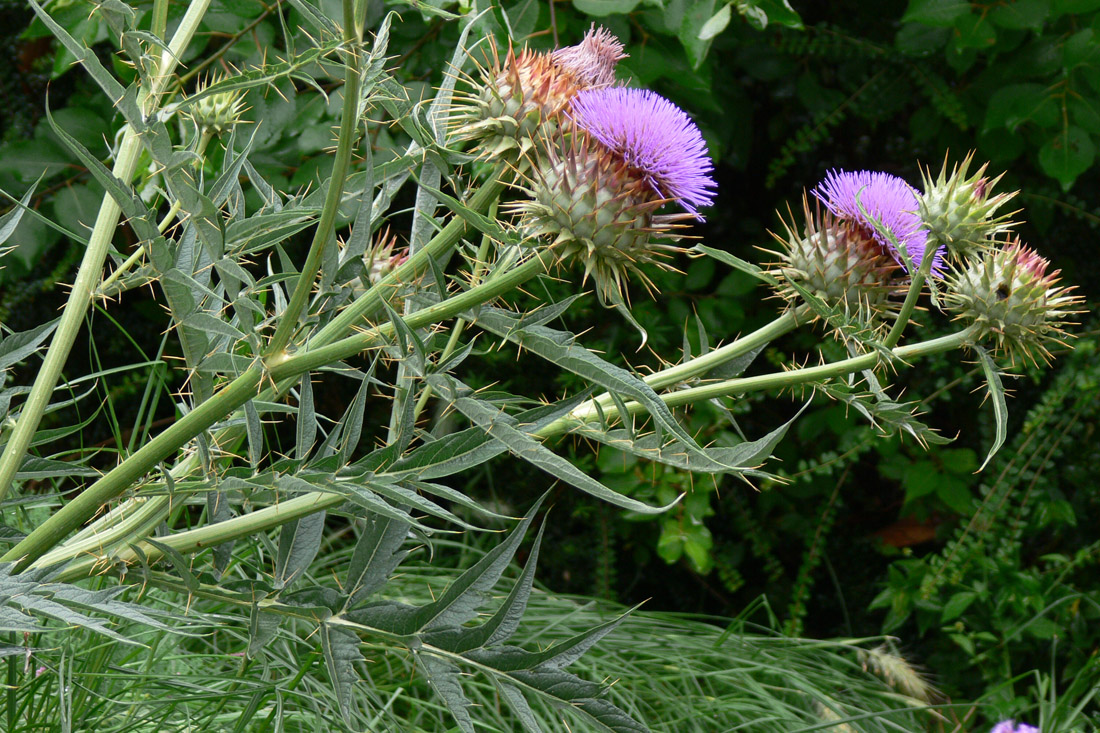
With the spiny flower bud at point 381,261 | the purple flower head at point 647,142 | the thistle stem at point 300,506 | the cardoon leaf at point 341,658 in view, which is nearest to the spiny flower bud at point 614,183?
the purple flower head at point 647,142

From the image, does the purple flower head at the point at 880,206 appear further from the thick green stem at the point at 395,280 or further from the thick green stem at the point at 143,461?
the thick green stem at the point at 143,461

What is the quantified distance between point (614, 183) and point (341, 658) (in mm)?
401

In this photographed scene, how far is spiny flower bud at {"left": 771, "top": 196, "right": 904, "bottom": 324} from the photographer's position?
0.89 m

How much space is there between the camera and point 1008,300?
91 centimetres

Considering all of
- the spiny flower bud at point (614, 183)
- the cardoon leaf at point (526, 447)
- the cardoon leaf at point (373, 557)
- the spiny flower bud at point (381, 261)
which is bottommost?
the cardoon leaf at point (373, 557)

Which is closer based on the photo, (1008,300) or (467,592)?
(467,592)

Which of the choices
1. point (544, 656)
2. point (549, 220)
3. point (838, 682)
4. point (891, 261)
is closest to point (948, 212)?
point (891, 261)

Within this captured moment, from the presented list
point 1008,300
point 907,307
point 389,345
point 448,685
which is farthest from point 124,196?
point 1008,300

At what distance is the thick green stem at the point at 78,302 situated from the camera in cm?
65

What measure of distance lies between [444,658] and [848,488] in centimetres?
184

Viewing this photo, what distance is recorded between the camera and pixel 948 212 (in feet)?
2.80

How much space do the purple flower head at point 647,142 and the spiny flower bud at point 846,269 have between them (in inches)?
7.0

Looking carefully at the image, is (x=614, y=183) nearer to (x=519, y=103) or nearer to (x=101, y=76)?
(x=519, y=103)

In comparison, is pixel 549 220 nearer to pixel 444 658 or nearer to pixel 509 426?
pixel 509 426
